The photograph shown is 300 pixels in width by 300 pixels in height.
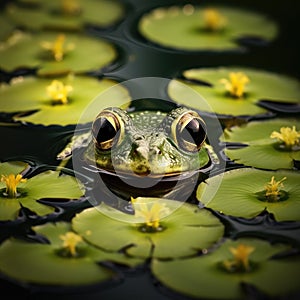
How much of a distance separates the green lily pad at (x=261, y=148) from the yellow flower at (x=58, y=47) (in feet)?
5.42

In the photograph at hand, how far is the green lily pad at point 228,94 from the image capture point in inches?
185

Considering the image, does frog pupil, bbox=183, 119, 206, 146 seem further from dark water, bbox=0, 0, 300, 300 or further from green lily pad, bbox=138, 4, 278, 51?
green lily pad, bbox=138, 4, 278, 51

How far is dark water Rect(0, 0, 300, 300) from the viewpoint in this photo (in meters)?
3.14

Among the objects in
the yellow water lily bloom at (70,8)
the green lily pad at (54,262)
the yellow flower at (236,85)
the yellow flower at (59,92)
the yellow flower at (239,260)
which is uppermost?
the yellow water lily bloom at (70,8)

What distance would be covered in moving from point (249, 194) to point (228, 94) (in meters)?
1.29

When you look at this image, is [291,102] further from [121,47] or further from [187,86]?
[121,47]

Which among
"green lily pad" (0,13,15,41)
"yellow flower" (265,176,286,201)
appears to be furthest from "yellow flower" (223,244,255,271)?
"green lily pad" (0,13,15,41)

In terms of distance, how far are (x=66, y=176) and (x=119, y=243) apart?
27.9 inches

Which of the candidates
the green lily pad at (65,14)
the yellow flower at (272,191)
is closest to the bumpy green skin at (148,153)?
the yellow flower at (272,191)

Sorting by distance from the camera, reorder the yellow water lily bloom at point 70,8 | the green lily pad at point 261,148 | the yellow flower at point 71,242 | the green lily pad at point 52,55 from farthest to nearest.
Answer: the yellow water lily bloom at point 70,8 < the green lily pad at point 52,55 < the green lily pad at point 261,148 < the yellow flower at point 71,242

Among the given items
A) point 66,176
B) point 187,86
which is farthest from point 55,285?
point 187,86

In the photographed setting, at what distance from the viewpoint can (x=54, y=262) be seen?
324cm

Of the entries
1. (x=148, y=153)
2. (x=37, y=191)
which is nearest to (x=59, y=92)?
(x=37, y=191)

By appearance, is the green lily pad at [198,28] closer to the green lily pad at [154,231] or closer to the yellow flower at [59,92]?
the yellow flower at [59,92]
